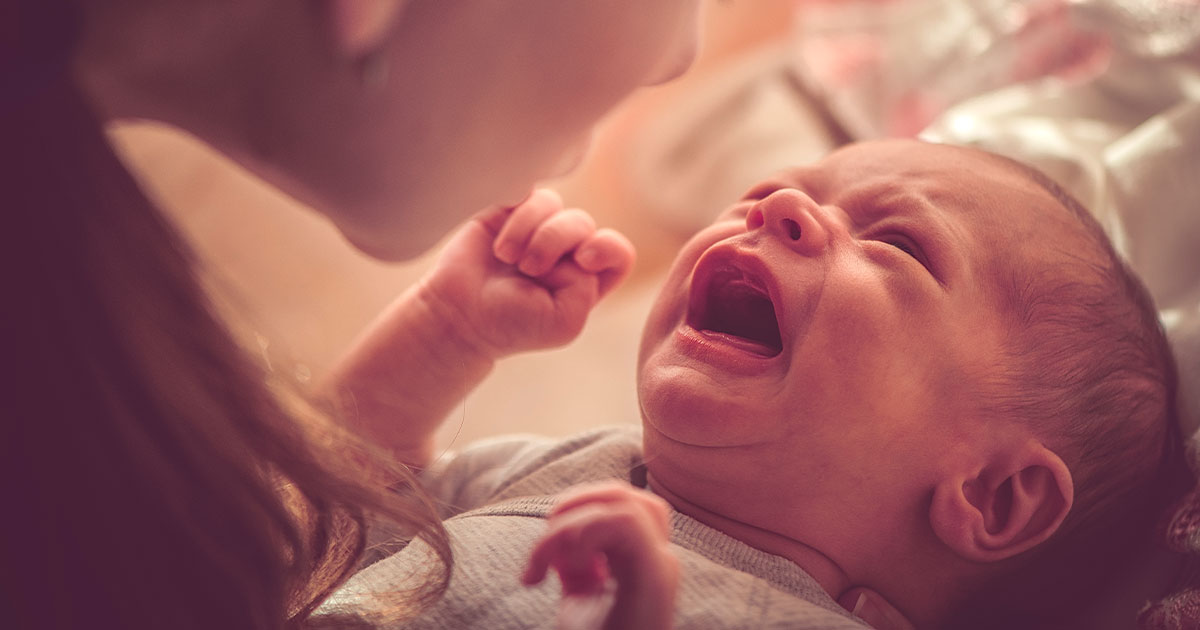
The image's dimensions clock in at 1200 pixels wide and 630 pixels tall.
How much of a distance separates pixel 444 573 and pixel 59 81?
0.45m

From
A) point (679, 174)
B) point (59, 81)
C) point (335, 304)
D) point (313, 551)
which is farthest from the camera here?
point (679, 174)

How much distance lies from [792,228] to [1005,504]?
0.97 ft

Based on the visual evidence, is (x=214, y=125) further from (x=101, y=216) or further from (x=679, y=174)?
(x=679, y=174)

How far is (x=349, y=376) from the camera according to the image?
3.21ft

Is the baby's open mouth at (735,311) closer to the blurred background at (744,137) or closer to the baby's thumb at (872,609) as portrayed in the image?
the baby's thumb at (872,609)

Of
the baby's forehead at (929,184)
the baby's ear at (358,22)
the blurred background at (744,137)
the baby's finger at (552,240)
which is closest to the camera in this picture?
the baby's ear at (358,22)

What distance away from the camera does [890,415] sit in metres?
0.75

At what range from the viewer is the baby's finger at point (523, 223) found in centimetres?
93

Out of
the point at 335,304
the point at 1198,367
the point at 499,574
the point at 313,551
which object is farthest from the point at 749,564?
the point at 335,304

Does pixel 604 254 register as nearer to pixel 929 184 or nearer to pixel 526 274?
pixel 526 274

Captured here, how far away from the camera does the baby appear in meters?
0.74

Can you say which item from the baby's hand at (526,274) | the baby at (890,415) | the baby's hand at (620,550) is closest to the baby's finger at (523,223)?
the baby's hand at (526,274)

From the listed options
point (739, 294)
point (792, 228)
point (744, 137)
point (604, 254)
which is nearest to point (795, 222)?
point (792, 228)

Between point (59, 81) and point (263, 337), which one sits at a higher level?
point (59, 81)
